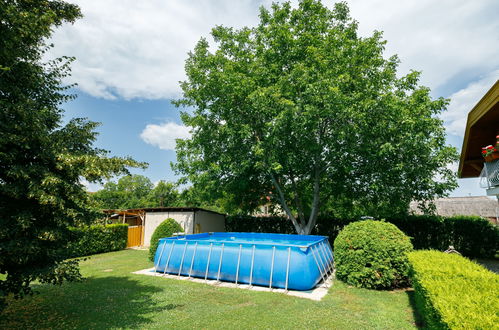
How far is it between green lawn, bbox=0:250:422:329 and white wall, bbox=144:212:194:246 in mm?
10912

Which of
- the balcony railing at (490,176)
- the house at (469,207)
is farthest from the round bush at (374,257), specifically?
the house at (469,207)

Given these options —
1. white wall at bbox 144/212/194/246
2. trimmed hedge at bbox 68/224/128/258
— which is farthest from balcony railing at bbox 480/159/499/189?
trimmed hedge at bbox 68/224/128/258

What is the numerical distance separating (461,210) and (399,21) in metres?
26.6

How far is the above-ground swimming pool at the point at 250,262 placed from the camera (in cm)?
848

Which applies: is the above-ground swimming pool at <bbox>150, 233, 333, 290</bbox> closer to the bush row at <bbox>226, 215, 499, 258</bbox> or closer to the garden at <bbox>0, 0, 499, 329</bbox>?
the garden at <bbox>0, 0, 499, 329</bbox>

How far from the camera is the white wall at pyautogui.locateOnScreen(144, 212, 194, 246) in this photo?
66.4 ft

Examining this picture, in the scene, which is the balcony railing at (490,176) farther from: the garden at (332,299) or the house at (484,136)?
the garden at (332,299)

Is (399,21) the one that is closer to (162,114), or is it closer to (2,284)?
(162,114)

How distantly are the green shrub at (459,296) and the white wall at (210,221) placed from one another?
1709 cm

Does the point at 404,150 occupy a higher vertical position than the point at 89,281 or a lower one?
higher

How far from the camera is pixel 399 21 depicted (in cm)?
1146

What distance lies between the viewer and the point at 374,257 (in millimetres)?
8672

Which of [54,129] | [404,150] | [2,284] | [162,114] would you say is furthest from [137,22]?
[404,150]

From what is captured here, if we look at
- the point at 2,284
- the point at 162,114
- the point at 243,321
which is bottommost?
the point at 243,321
